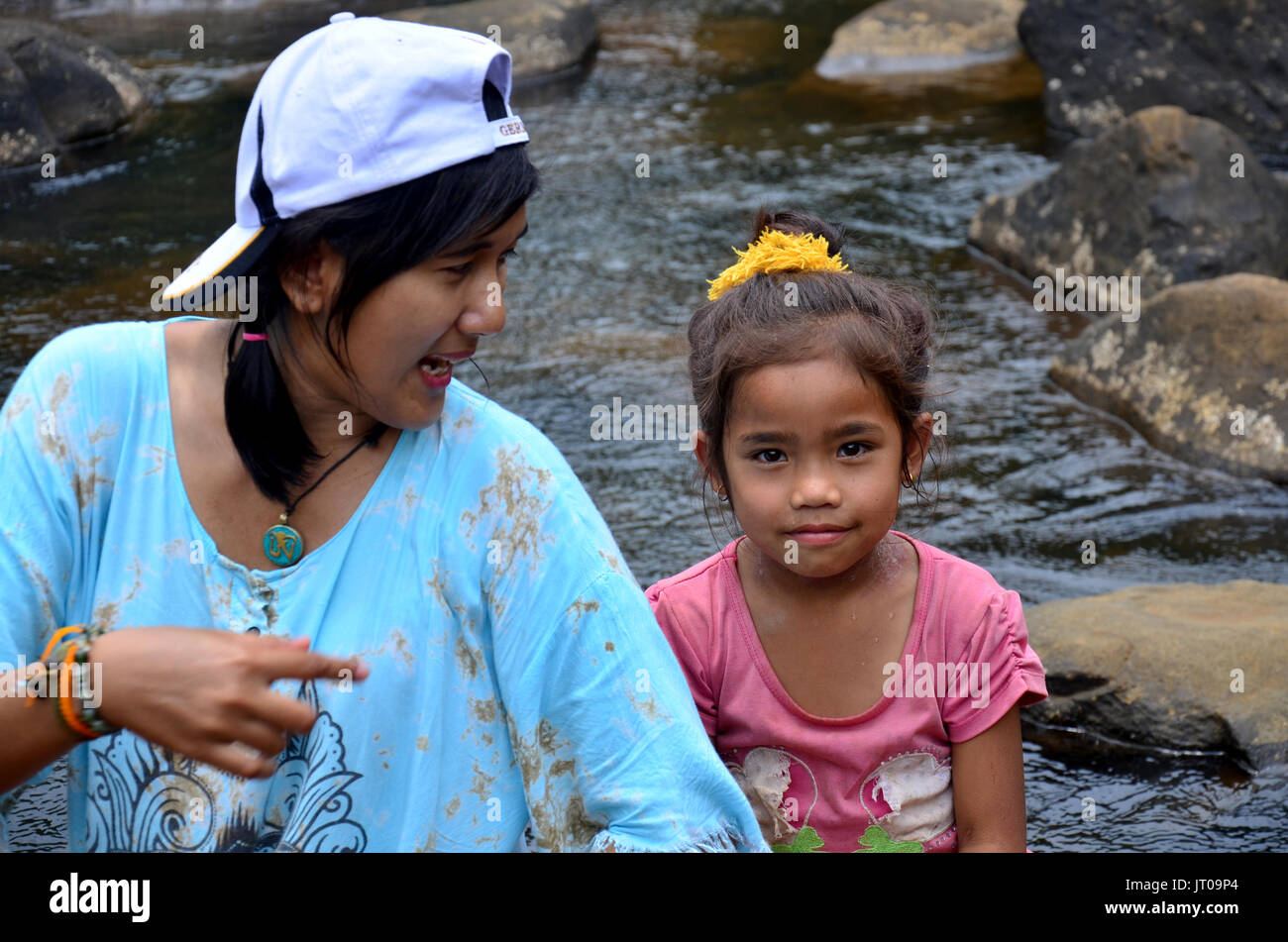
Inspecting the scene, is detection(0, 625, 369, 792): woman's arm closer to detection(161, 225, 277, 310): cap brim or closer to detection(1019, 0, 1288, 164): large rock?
detection(161, 225, 277, 310): cap brim

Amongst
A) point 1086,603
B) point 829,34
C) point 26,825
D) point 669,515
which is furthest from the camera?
point 829,34

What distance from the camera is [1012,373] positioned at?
5344 millimetres

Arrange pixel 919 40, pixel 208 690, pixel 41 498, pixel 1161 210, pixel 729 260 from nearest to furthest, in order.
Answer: pixel 208 690
pixel 41 498
pixel 1161 210
pixel 729 260
pixel 919 40

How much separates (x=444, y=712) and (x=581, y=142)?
650cm

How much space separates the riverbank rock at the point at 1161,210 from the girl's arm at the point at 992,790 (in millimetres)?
4072

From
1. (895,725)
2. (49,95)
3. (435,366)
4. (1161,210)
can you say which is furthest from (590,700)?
(49,95)

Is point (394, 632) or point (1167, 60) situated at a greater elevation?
point (1167, 60)

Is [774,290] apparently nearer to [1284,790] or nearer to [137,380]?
[137,380]

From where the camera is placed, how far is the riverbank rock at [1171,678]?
322 cm

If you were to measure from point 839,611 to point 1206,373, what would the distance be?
9.64 feet

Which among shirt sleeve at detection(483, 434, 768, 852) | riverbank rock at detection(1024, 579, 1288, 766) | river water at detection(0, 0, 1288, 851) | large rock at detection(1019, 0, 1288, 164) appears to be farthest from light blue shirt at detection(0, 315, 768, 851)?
large rock at detection(1019, 0, 1288, 164)

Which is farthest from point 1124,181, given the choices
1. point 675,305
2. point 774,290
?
point 774,290

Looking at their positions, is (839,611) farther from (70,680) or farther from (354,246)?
(70,680)

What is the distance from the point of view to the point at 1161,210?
5.91m
